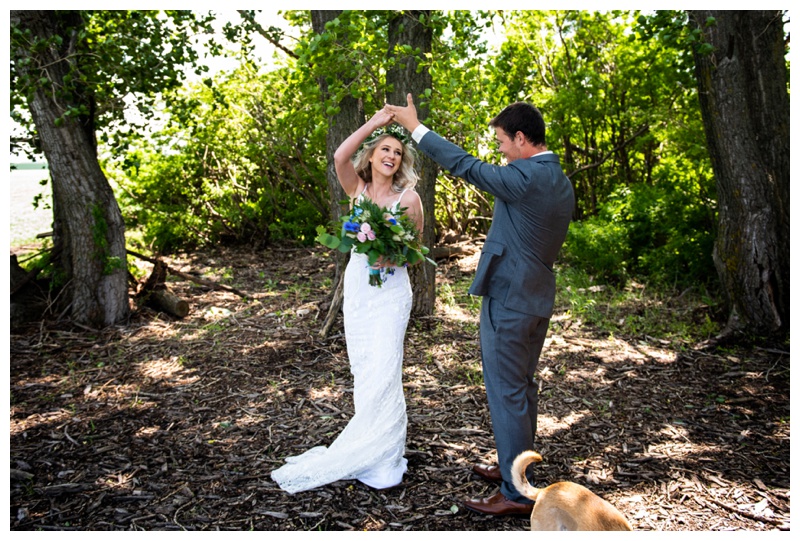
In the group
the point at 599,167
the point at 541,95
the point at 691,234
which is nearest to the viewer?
the point at 691,234

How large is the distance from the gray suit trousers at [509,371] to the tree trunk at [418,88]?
2702 millimetres

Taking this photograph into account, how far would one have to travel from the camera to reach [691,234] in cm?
861

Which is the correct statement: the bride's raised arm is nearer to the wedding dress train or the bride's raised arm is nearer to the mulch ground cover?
the wedding dress train

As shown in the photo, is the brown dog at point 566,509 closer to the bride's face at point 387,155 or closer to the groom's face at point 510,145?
the groom's face at point 510,145

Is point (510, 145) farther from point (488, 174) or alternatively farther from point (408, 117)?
point (408, 117)

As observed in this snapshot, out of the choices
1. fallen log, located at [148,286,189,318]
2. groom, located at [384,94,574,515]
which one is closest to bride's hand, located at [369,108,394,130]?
groom, located at [384,94,574,515]

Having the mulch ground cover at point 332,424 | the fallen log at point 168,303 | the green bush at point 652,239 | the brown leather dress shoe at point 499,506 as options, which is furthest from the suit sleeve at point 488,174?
the green bush at point 652,239

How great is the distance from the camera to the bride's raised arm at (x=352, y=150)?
4.11m

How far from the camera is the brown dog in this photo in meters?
2.92

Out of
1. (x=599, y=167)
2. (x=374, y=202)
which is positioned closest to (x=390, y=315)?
(x=374, y=202)

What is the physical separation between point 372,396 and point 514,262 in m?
1.31

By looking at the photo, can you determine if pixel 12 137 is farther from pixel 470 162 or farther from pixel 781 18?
pixel 781 18
